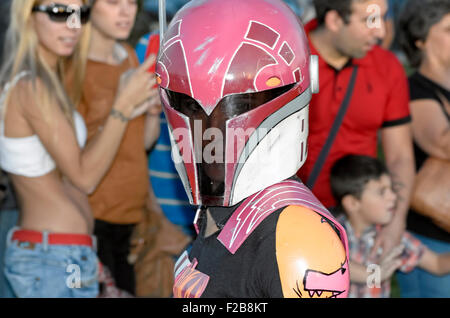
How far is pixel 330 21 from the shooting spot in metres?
3.82

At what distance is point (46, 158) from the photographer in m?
3.11

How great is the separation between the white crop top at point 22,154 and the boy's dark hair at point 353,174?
5.21ft

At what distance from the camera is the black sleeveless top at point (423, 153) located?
12.8ft

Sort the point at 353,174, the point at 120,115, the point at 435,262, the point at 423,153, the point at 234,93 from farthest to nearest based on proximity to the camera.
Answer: the point at 423,153 → the point at 435,262 → the point at 353,174 → the point at 120,115 → the point at 234,93

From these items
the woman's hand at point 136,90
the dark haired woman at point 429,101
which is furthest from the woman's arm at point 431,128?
the woman's hand at point 136,90

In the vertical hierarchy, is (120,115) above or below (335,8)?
below

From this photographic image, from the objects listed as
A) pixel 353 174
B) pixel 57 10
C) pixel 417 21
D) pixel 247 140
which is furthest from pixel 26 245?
pixel 417 21

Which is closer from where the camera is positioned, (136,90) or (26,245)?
(26,245)

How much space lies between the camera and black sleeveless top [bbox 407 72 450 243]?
389 cm

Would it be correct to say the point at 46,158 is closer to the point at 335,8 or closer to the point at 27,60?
the point at 27,60

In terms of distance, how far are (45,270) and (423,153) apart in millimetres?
2257

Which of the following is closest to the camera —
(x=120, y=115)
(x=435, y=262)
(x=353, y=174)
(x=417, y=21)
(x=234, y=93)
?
(x=234, y=93)

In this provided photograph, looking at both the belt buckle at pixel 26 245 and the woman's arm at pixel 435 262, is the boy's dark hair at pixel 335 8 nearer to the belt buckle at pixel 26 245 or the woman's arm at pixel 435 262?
the woman's arm at pixel 435 262

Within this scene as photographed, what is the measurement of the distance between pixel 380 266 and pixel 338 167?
0.59 m
